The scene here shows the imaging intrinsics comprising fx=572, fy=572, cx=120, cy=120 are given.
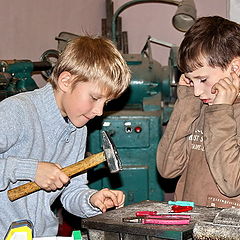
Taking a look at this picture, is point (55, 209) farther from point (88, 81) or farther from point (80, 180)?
point (88, 81)

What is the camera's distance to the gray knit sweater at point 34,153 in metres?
1.53

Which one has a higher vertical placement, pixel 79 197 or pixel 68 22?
pixel 68 22

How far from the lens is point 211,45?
170 cm

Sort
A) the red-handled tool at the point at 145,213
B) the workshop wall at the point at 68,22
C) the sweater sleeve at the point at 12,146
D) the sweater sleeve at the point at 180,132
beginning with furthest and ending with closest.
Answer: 1. the workshop wall at the point at 68,22
2. the sweater sleeve at the point at 180,132
3. the sweater sleeve at the point at 12,146
4. the red-handled tool at the point at 145,213

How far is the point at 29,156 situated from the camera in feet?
5.41

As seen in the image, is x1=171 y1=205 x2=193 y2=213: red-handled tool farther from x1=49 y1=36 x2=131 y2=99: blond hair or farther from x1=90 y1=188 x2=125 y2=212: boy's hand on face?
x1=49 y1=36 x2=131 y2=99: blond hair

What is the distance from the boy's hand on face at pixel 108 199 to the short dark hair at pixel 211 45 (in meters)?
0.43

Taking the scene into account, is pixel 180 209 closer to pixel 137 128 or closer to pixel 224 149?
pixel 224 149

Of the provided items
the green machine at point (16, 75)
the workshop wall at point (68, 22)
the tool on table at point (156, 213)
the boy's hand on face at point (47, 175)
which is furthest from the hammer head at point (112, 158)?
the workshop wall at point (68, 22)

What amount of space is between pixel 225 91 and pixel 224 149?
0.17m

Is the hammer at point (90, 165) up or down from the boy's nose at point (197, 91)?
down

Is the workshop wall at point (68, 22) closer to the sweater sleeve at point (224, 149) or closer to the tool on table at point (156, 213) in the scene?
the sweater sleeve at point (224, 149)

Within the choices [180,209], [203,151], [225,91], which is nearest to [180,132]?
[203,151]

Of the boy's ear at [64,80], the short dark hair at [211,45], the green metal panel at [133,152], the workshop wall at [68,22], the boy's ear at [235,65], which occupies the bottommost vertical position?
the green metal panel at [133,152]
